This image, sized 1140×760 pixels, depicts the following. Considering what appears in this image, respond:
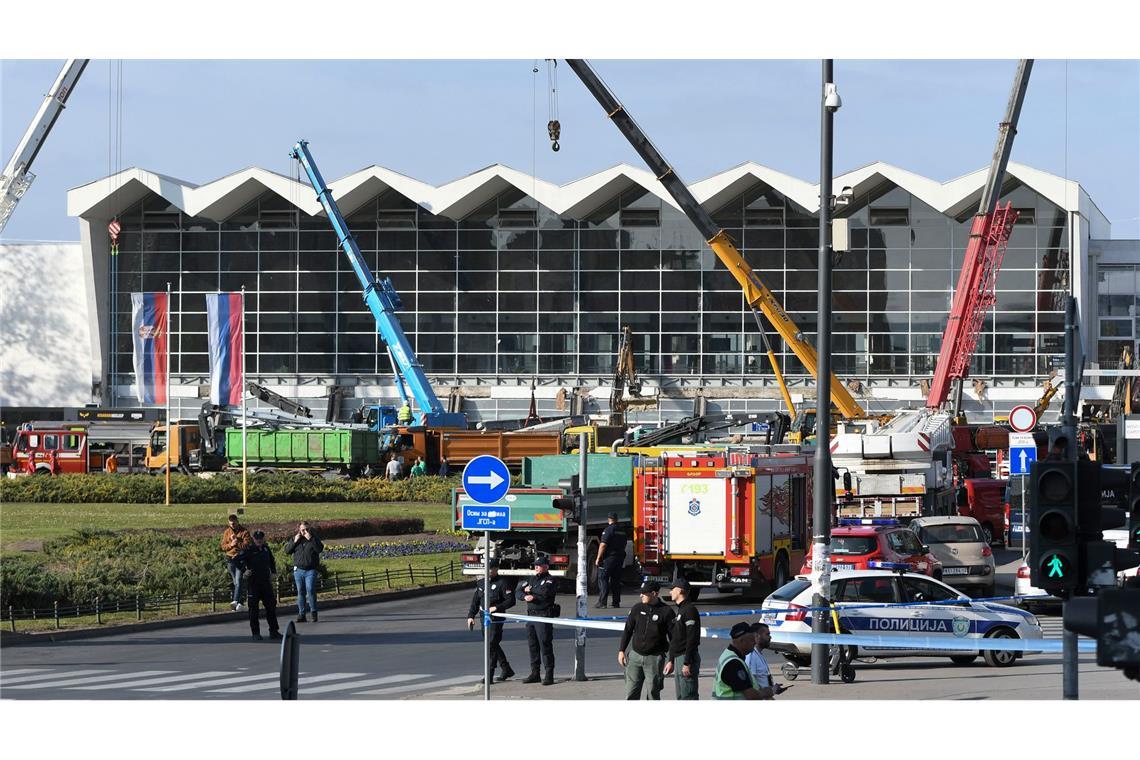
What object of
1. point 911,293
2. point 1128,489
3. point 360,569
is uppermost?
point 911,293

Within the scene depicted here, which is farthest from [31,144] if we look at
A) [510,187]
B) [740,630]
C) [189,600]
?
[740,630]

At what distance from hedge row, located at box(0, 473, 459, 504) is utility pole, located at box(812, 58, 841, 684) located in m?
30.7

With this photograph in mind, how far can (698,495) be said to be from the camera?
26641 mm

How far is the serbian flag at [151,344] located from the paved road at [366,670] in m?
22.7

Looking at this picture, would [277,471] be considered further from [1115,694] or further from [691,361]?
[1115,694]

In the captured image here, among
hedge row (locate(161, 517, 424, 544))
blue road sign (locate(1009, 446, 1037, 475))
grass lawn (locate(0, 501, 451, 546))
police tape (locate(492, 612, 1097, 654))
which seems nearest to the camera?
police tape (locate(492, 612, 1097, 654))

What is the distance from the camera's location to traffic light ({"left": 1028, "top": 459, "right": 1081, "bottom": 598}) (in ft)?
35.3

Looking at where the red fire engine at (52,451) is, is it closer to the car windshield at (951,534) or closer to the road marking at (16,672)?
the car windshield at (951,534)

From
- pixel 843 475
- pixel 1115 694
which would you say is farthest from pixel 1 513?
pixel 1115 694

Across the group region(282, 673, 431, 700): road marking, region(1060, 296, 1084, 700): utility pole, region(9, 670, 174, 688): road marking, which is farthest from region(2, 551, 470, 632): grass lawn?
region(1060, 296, 1084, 700): utility pole

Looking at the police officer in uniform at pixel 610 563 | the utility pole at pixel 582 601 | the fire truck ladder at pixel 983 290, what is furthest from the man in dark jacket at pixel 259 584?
the fire truck ladder at pixel 983 290

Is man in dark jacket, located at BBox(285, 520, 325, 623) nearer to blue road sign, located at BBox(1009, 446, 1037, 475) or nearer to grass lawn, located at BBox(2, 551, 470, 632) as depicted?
grass lawn, located at BBox(2, 551, 470, 632)

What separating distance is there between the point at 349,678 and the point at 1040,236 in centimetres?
5899

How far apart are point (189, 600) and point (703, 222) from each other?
30.2 meters
